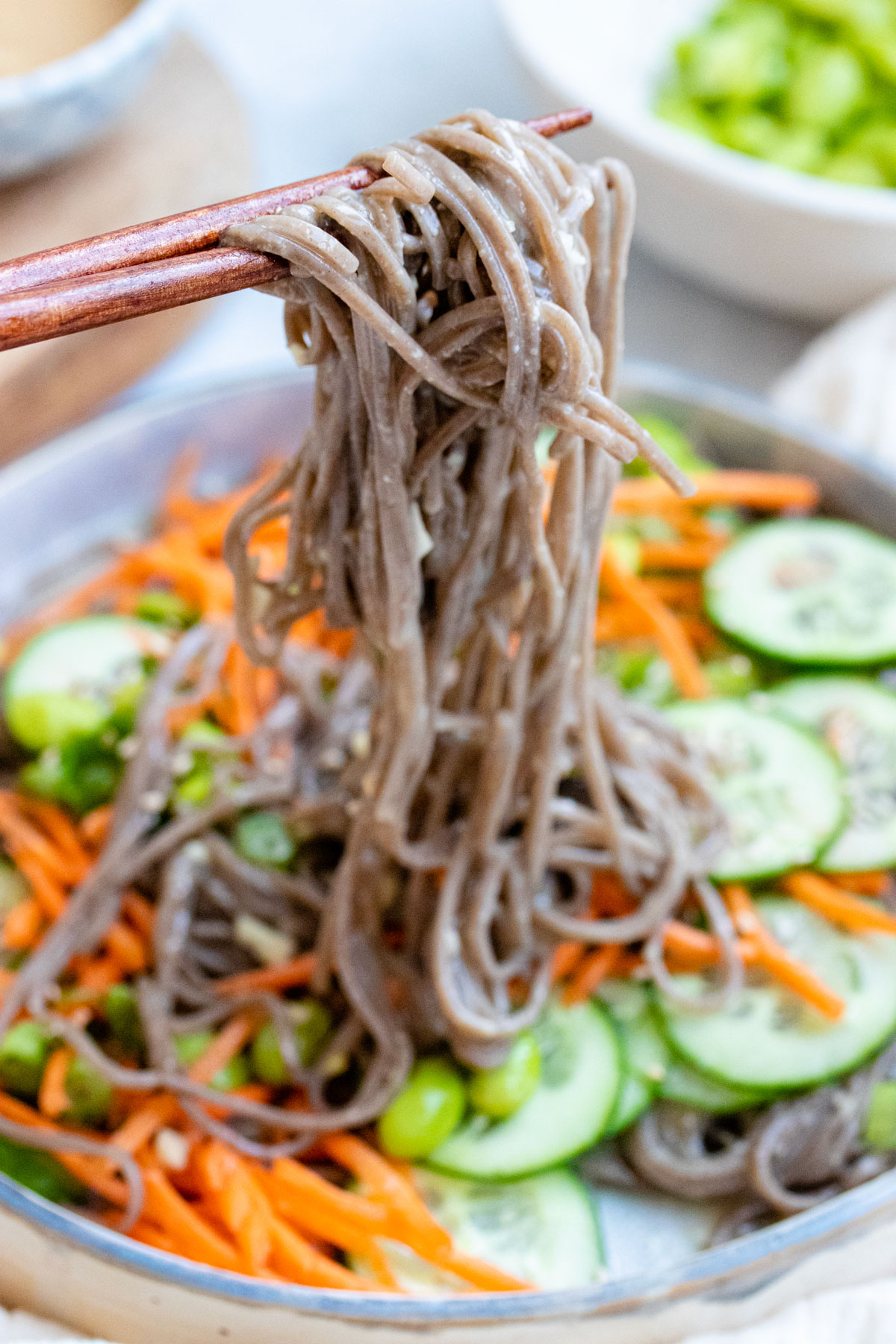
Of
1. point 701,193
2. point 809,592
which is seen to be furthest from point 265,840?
point 701,193

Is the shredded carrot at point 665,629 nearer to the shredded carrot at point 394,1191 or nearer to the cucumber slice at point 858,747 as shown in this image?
the cucumber slice at point 858,747

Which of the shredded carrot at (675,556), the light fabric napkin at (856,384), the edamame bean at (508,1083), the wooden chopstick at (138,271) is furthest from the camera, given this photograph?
the light fabric napkin at (856,384)

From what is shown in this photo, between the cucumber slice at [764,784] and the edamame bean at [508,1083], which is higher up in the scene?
the cucumber slice at [764,784]

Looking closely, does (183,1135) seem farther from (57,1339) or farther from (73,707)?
(73,707)

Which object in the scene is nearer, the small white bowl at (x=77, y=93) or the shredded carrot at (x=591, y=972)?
the shredded carrot at (x=591, y=972)

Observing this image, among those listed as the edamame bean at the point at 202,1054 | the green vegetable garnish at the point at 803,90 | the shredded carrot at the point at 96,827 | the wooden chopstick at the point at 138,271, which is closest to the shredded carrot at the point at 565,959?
the edamame bean at the point at 202,1054

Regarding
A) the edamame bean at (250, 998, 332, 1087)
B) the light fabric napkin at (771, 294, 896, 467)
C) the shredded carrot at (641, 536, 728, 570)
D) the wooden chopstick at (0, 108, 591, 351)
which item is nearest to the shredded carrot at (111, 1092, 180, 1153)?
the edamame bean at (250, 998, 332, 1087)

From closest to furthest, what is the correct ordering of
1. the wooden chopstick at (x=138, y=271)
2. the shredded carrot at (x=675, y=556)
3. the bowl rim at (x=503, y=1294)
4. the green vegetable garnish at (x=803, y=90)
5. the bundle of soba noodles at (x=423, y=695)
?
the wooden chopstick at (x=138, y=271), the bundle of soba noodles at (x=423, y=695), the bowl rim at (x=503, y=1294), the shredded carrot at (x=675, y=556), the green vegetable garnish at (x=803, y=90)
